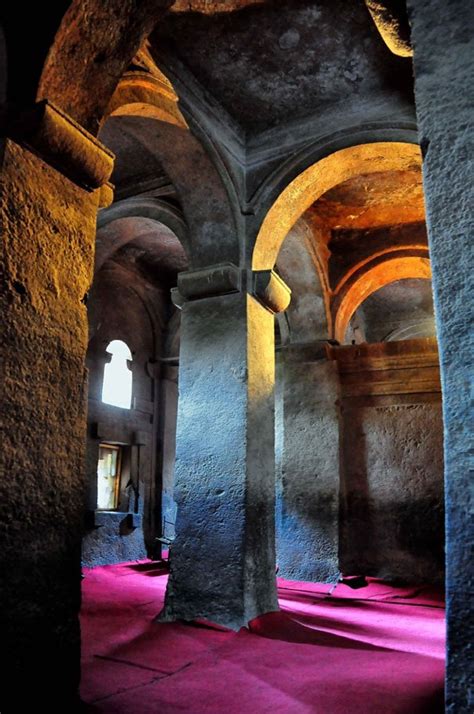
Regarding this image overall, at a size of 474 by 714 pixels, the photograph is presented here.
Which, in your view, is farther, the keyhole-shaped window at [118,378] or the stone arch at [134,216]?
the keyhole-shaped window at [118,378]

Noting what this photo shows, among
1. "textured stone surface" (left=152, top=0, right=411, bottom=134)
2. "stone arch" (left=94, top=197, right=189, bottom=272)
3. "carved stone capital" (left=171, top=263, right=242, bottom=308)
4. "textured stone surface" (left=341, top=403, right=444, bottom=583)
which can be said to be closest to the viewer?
"textured stone surface" (left=152, top=0, right=411, bottom=134)

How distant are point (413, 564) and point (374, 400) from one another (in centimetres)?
216

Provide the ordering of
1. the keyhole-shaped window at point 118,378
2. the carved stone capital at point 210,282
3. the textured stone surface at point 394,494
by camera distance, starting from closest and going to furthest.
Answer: the carved stone capital at point 210,282 < the textured stone surface at point 394,494 < the keyhole-shaped window at point 118,378

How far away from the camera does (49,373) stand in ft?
8.97

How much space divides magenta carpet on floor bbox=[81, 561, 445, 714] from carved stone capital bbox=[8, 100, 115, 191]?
267 cm

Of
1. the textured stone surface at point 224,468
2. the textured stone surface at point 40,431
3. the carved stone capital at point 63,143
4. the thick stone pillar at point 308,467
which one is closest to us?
the textured stone surface at point 40,431

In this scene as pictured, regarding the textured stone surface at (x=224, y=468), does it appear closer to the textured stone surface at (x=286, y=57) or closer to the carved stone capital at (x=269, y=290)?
the carved stone capital at (x=269, y=290)

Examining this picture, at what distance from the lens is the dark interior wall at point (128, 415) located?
30.8 feet

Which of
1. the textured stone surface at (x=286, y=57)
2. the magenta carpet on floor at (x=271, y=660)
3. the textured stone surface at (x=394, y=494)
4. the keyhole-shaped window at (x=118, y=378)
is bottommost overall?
the magenta carpet on floor at (x=271, y=660)

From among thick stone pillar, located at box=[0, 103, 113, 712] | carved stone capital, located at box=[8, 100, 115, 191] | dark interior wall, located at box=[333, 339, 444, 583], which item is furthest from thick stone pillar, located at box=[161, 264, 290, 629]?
dark interior wall, located at box=[333, 339, 444, 583]

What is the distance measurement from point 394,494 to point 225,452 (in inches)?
138

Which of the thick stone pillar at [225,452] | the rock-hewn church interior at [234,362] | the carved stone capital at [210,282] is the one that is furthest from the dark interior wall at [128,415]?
the thick stone pillar at [225,452]

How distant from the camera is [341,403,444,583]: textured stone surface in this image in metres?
7.30

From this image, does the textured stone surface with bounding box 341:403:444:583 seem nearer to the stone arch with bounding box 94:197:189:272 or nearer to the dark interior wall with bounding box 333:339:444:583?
the dark interior wall with bounding box 333:339:444:583
